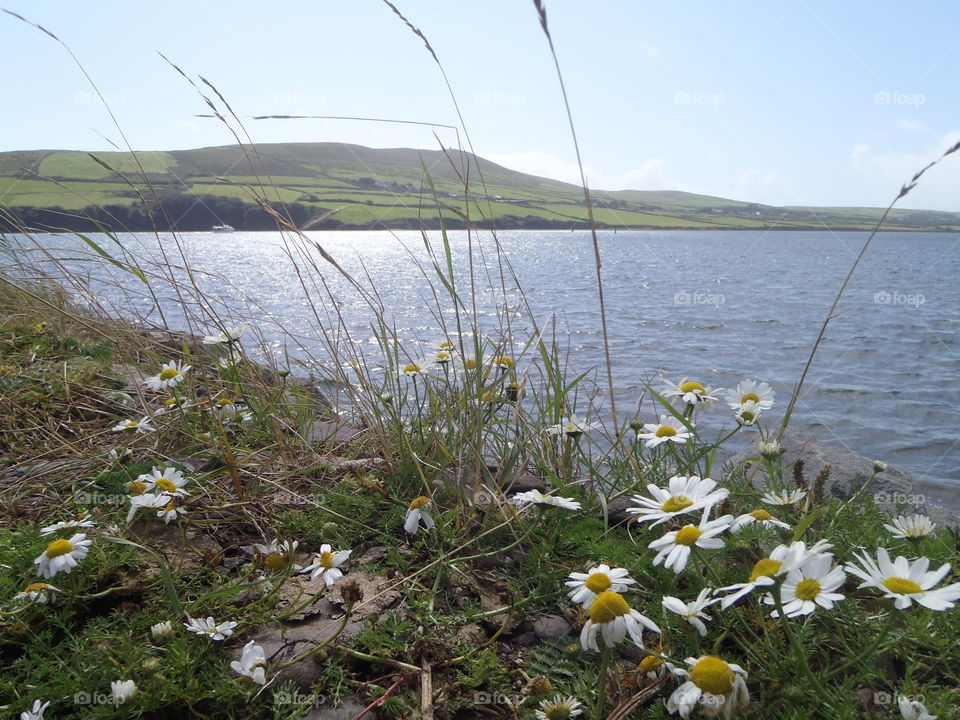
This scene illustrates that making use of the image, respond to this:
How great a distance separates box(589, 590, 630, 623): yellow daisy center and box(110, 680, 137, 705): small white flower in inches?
38.8

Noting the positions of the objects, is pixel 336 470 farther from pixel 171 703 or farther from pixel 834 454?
pixel 834 454

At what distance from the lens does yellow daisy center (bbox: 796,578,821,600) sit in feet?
3.98

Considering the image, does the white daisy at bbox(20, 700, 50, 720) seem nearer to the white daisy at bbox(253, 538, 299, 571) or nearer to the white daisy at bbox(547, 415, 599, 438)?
the white daisy at bbox(253, 538, 299, 571)

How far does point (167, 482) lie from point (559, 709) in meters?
1.39

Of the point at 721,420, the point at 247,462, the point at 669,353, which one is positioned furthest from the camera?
the point at 669,353

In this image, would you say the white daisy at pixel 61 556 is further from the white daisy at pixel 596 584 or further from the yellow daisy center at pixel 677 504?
the yellow daisy center at pixel 677 504

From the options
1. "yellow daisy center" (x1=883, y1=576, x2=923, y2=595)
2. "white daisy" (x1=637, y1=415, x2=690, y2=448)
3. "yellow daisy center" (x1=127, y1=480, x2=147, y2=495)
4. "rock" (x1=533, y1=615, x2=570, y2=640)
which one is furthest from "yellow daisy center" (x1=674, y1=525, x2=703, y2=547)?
"yellow daisy center" (x1=127, y1=480, x2=147, y2=495)

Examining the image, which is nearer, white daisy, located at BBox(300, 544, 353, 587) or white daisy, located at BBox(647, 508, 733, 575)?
white daisy, located at BBox(647, 508, 733, 575)

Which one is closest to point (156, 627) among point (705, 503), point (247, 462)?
point (247, 462)

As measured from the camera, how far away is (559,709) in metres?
1.30

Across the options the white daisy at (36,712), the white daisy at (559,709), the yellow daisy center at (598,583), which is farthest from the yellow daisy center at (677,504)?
the white daisy at (36,712)

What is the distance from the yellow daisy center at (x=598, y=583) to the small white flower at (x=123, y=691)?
100cm

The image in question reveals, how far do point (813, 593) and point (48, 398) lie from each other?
336cm

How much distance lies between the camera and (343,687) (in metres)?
1.45
